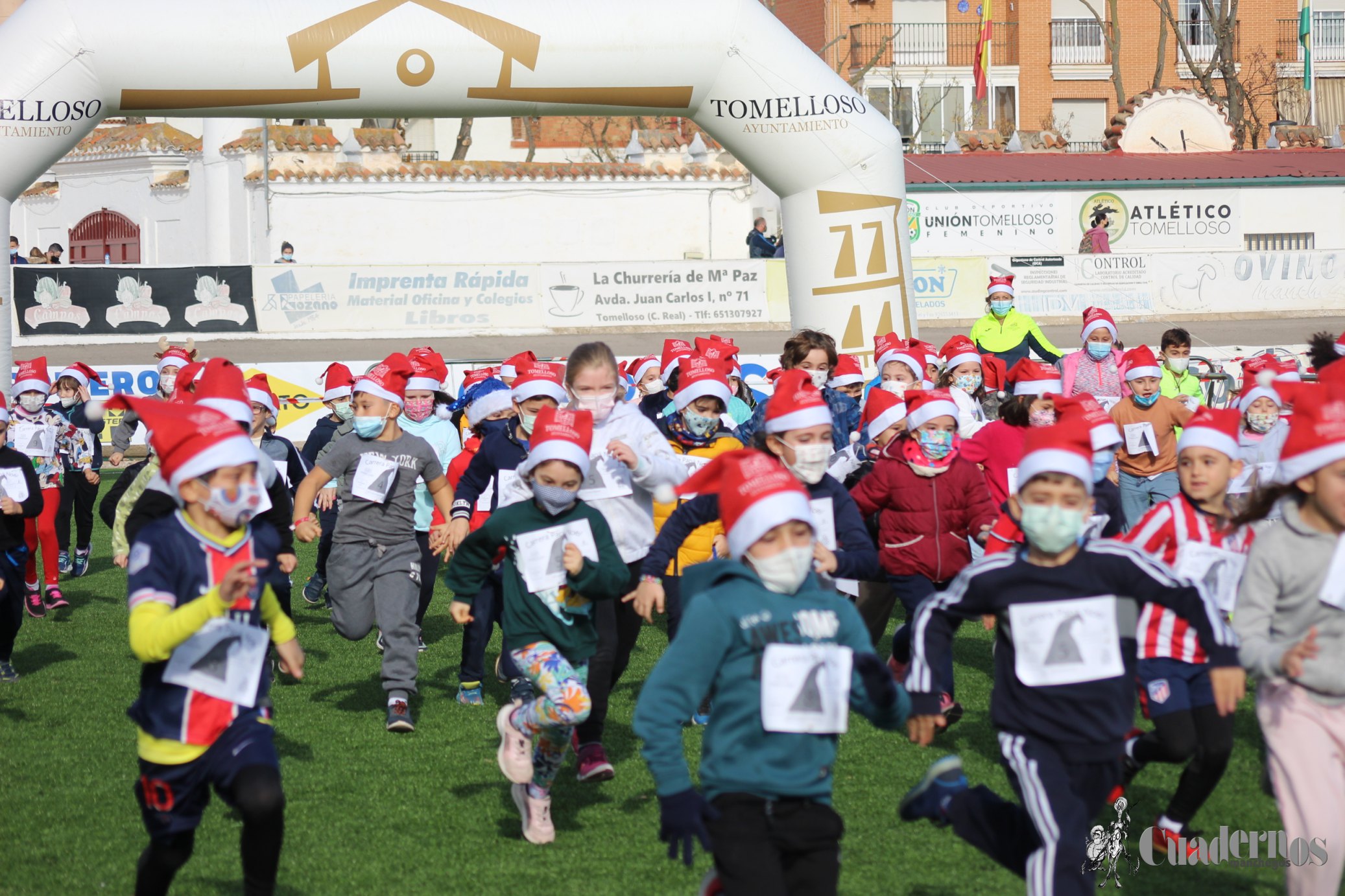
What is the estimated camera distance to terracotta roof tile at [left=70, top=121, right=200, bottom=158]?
37625 millimetres

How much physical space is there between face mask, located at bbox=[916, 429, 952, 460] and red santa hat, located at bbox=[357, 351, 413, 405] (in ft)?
9.68

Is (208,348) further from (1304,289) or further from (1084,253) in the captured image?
(1304,289)

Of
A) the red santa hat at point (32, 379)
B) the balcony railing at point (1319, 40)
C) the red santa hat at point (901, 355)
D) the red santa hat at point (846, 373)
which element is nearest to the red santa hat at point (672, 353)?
the red santa hat at point (846, 373)

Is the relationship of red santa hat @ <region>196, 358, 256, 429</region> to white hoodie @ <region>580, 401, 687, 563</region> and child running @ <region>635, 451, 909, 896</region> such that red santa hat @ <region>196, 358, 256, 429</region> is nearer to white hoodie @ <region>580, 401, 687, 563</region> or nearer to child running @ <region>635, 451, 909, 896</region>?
white hoodie @ <region>580, 401, 687, 563</region>

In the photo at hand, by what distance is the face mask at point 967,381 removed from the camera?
1176 cm

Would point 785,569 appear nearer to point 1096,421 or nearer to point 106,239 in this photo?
point 1096,421

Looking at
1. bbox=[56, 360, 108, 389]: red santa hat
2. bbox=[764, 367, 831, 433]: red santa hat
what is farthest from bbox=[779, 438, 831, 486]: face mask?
bbox=[56, 360, 108, 389]: red santa hat

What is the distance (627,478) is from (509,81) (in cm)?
651

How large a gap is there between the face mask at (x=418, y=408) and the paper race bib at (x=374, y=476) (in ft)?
5.55

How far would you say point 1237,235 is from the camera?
34.7m

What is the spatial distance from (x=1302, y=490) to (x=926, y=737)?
1.45 metres

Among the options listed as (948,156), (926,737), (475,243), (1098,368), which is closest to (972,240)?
(948,156)

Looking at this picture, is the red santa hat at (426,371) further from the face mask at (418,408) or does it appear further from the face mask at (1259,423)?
the face mask at (1259,423)

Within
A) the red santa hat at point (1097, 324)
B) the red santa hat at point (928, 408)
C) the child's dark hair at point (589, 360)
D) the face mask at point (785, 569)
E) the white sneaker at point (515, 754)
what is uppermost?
the red santa hat at point (1097, 324)
